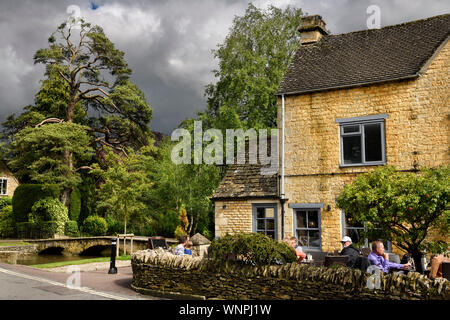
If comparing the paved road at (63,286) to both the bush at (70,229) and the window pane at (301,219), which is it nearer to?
the window pane at (301,219)

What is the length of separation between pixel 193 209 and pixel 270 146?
1236cm

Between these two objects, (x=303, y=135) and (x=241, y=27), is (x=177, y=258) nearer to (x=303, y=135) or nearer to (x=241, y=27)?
(x=303, y=135)

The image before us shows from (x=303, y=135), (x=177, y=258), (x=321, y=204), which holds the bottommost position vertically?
(x=177, y=258)

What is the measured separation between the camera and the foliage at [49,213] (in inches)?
1352

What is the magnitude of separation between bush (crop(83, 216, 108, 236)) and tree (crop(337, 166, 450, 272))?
29095mm

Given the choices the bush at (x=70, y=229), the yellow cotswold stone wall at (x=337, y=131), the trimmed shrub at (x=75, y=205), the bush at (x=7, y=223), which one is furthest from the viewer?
the trimmed shrub at (x=75, y=205)

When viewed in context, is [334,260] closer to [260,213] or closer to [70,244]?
[260,213]

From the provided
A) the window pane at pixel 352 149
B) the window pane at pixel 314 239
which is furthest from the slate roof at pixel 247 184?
the window pane at pixel 352 149

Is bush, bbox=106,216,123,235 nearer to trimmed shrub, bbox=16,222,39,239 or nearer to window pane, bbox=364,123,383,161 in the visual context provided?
trimmed shrub, bbox=16,222,39,239

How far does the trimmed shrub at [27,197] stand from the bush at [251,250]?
97.2 ft

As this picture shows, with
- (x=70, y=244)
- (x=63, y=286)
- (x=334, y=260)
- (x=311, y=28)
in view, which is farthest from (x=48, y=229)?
(x=334, y=260)

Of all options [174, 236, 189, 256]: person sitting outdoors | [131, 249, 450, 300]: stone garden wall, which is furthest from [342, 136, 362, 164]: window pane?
[131, 249, 450, 300]: stone garden wall
